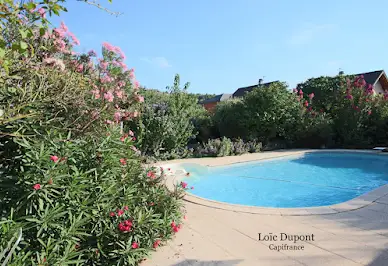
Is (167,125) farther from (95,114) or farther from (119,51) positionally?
(95,114)

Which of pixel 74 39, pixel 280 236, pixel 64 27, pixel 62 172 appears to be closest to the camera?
pixel 62 172

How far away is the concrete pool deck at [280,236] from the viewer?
Answer: 2.84 meters

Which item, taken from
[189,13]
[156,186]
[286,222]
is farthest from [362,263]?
[189,13]

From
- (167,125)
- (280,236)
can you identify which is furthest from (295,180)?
(280,236)

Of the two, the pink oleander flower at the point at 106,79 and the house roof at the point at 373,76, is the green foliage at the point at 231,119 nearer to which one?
the pink oleander flower at the point at 106,79

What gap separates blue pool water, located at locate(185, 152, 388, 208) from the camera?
6.77 m

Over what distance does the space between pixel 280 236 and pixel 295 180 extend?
557cm

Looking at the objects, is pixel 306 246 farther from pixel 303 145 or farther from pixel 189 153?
pixel 303 145

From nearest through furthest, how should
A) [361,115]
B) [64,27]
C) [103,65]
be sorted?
[64,27]
[103,65]
[361,115]

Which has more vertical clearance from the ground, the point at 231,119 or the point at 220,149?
the point at 231,119

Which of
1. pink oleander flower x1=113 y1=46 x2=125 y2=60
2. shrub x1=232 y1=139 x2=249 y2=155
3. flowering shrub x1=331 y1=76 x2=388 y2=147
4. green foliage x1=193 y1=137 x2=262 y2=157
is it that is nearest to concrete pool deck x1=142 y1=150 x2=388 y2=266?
pink oleander flower x1=113 y1=46 x2=125 y2=60

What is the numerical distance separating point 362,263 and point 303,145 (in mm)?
12192

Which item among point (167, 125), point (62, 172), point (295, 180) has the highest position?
point (167, 125)

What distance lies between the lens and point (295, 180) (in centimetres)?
855
